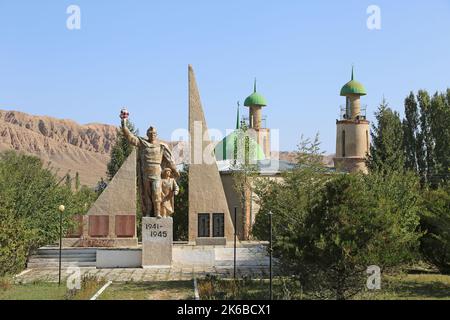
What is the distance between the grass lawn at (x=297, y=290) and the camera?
1502 centimetres

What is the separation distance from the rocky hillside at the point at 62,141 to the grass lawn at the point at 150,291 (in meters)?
101

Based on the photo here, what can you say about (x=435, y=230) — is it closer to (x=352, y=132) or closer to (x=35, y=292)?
(x=35, y=292)

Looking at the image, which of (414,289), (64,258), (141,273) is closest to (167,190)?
(141,273)

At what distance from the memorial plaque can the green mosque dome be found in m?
28.0

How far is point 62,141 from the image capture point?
148125mm

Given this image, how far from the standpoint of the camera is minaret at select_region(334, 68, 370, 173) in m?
45.8

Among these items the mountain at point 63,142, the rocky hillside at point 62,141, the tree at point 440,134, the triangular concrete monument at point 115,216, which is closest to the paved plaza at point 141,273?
the triangular concrete monument at point 115,216

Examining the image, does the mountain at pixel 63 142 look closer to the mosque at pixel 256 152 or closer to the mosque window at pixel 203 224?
the mosque at pixel 256 152

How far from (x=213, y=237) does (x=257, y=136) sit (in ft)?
83.8

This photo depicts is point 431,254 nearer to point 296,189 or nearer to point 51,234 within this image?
point 296,189

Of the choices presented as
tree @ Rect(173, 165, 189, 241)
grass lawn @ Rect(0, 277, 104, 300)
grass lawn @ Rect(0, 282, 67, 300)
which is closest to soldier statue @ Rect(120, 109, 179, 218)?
grass lawn @ Rect(0, 277, 104, 300)

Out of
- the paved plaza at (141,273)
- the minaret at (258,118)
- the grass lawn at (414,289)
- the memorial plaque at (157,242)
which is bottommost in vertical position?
the paved plaza at (141,273)

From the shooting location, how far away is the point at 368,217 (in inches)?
531
